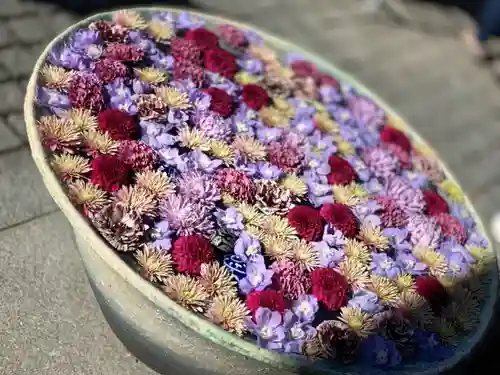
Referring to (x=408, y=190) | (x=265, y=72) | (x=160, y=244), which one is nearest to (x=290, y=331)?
(x=160, y=244)

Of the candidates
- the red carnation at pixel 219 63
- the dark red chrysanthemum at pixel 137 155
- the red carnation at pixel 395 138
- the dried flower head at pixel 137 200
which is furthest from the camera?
the red carnation at pixel 395 138

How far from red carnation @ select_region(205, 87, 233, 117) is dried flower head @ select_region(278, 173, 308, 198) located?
0.28m

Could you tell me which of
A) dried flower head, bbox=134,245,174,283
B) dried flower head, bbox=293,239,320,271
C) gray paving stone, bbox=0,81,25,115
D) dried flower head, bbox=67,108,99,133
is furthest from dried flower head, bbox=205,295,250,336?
gray paving stone, bbox=0,81,25,115

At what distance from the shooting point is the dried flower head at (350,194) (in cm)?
194

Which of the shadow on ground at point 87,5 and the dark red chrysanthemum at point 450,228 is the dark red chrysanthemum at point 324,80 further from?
the shadow on ground at point 87,5

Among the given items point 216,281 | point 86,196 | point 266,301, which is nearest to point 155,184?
point 86,196

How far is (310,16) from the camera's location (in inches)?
162

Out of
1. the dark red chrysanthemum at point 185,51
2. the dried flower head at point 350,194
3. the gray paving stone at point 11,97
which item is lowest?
the gray paving stone at point 11,97

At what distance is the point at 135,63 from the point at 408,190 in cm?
94

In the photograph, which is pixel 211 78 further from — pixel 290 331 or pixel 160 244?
pixel 290 331

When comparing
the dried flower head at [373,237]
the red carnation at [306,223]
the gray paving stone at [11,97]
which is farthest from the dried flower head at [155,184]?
the gray paving stone at [11,97]

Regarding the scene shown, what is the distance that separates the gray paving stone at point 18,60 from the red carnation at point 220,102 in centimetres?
116

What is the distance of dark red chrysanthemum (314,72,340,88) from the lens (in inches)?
95.3

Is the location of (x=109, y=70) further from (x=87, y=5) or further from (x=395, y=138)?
(x=87, y=5)
